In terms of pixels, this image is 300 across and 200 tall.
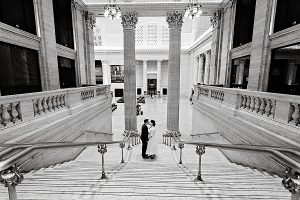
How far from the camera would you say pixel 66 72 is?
9016 millimetres

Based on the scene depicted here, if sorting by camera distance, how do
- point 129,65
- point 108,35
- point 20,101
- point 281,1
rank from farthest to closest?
point 108,35 → point 129,65 → point 281,1 → point 20,101

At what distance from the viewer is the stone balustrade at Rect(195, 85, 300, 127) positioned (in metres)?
3.22

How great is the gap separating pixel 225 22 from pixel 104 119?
9076mm

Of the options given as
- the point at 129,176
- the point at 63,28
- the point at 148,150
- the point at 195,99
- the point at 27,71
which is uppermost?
the point at 63,28

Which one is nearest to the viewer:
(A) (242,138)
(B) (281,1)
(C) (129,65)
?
(A) (242,138)

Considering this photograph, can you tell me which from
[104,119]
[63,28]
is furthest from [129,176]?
[63,28]

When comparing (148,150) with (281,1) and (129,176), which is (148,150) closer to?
(129,176)

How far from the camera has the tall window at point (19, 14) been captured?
5.20m

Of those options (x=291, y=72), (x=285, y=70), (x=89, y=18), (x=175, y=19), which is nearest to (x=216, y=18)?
(x=175, y=19)

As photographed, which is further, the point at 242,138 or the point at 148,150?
the point at 148,150

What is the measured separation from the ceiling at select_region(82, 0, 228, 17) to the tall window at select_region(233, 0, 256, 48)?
213 cm

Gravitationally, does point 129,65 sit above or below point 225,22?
below

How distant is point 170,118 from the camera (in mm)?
10750

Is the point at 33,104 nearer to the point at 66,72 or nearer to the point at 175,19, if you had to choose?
the point at 66,72
